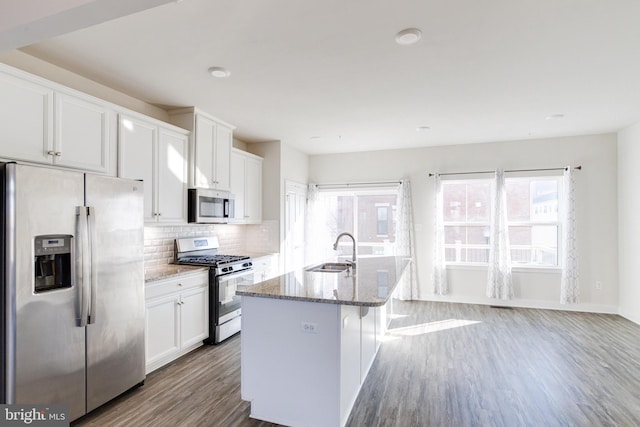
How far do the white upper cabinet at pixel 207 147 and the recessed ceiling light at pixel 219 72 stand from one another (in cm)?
99

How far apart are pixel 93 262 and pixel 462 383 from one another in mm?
3052

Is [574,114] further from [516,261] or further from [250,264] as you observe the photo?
[250,264]

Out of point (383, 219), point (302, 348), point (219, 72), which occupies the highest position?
point (219, 72)

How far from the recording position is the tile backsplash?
3.67 meters

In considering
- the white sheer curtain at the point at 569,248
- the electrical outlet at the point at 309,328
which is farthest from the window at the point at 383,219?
the electrical outlet at the point at 309,328

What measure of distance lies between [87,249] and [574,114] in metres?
5.15

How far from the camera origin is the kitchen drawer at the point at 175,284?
9.64ft

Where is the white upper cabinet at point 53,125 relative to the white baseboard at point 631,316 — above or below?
above

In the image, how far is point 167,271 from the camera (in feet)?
10.7

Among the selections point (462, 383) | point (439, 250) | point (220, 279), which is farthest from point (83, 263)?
point (439, 250)

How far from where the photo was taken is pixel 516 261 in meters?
5.40

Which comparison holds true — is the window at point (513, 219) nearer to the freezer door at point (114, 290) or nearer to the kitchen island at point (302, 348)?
the kitchen island at point (302, 348)

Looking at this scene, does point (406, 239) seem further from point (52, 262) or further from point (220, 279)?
point (52, 262)

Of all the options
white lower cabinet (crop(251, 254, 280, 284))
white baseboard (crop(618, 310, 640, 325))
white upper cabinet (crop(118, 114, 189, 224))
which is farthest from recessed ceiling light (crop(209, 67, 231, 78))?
white baseboard (crop(618, 310, 640, 325))
